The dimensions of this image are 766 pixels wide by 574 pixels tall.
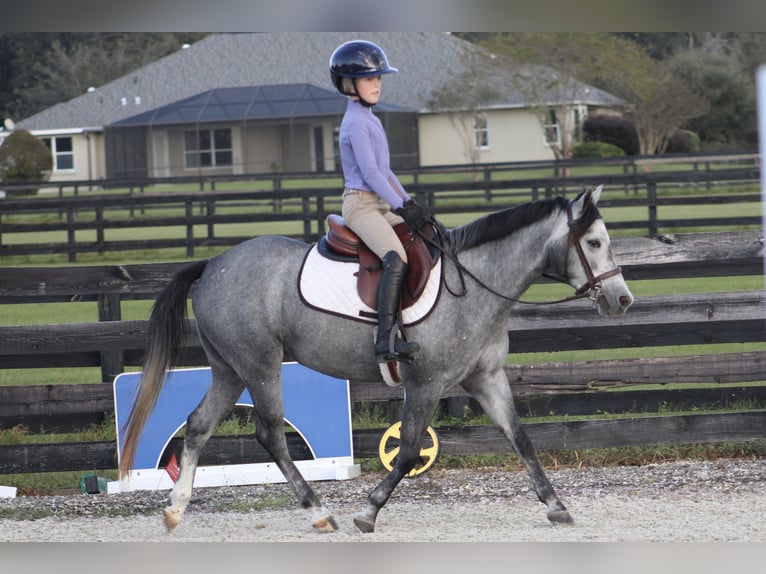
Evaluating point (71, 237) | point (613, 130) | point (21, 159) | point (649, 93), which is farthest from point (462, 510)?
point (613, 130)

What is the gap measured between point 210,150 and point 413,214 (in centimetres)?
4301

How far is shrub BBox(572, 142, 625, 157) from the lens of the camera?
40.9 m

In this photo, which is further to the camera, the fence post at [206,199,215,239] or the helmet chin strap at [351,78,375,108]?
the fence post at [206,199,215,239]

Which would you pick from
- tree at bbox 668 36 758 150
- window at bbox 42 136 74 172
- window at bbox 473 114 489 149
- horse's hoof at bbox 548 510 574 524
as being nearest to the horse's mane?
horse's hoof at bbox 548 510 574 524

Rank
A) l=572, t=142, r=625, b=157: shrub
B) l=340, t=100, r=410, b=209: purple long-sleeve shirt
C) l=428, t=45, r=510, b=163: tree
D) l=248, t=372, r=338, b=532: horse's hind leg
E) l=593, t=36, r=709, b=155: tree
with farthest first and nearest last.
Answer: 1. l=428, t=45, r=510, b=163: tree
2. l=593, t=36, r=709, b=155: tree
3. l=572, t=142, r=625, b=157: shrub
4. l=248, t=372, r=338, b=532: horse's hind leg
5. l=340, t=100, r=410, b=209: purple long-sleeve shirt

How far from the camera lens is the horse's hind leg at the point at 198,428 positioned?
20.3 feet

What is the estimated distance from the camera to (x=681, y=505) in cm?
639

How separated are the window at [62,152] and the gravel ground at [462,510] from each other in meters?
45.3

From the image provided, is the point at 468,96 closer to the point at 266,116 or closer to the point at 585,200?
the point at 266,116

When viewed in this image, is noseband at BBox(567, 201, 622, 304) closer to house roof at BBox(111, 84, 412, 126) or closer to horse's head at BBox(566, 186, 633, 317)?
horse's head at BBox(566, 186, 633, 317)

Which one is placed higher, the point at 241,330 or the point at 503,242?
the point at 503,242
